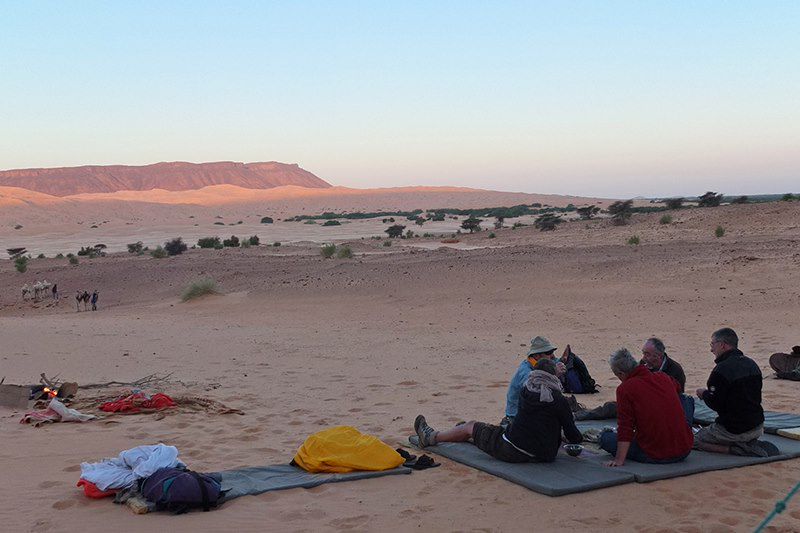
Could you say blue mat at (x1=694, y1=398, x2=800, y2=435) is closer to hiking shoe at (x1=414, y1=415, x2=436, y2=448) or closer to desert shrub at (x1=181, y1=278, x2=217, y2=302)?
hiking shoe at (x1=414, y1=415, x2=436, y2=448)

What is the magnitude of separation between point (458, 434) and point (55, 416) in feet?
17.0

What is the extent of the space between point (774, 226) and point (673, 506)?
3267cm

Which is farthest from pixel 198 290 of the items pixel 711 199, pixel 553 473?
pixel 711 199

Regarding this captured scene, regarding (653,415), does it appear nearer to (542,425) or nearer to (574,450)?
(574,450)

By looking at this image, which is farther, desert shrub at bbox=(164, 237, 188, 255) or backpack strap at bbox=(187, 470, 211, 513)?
desert shrub at bbox=(164, 237, 188, 255)

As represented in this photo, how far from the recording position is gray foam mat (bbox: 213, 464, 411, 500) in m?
7.16

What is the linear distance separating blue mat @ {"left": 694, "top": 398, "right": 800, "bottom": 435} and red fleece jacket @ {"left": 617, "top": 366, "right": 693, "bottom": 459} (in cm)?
131

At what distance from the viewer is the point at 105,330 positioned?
20.5 metres

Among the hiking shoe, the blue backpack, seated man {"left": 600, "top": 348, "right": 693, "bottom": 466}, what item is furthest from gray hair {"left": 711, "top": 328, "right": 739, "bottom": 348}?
the blue backpack

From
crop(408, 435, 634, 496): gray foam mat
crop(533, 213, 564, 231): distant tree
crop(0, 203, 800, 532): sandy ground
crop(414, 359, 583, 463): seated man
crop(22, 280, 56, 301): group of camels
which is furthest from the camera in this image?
crop(533, 213, 564, 231): distant tree

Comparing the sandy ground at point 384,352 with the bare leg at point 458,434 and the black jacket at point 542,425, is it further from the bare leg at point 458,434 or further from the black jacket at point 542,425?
the bare leg at point 458,434

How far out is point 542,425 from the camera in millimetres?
7406

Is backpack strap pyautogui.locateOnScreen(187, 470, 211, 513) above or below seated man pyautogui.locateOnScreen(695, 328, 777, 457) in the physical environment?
below

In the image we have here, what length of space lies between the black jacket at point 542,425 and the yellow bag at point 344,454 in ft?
3.96
